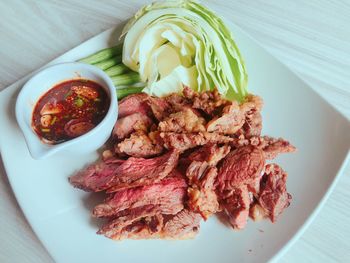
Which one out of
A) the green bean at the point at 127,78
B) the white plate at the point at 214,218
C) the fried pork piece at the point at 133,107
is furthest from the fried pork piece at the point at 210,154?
the green bean at the point at 127,78

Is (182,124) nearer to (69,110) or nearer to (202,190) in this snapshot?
(202,190)

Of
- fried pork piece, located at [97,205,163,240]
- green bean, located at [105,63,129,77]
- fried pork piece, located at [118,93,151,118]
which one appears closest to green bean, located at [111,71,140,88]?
green bean, located at [105,63,129,77]

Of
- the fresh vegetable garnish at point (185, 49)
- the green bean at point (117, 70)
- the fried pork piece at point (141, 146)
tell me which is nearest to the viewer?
the fried pork piece at point (141, 146)

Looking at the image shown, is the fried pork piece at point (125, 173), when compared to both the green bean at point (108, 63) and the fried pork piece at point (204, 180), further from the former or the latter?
the green bean at point (108, 63)

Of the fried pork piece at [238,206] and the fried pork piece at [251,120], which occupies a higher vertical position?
the fried pork piece at [251,120]

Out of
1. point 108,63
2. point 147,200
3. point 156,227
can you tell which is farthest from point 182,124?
point 108,63

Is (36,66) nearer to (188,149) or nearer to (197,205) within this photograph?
(188,149)
